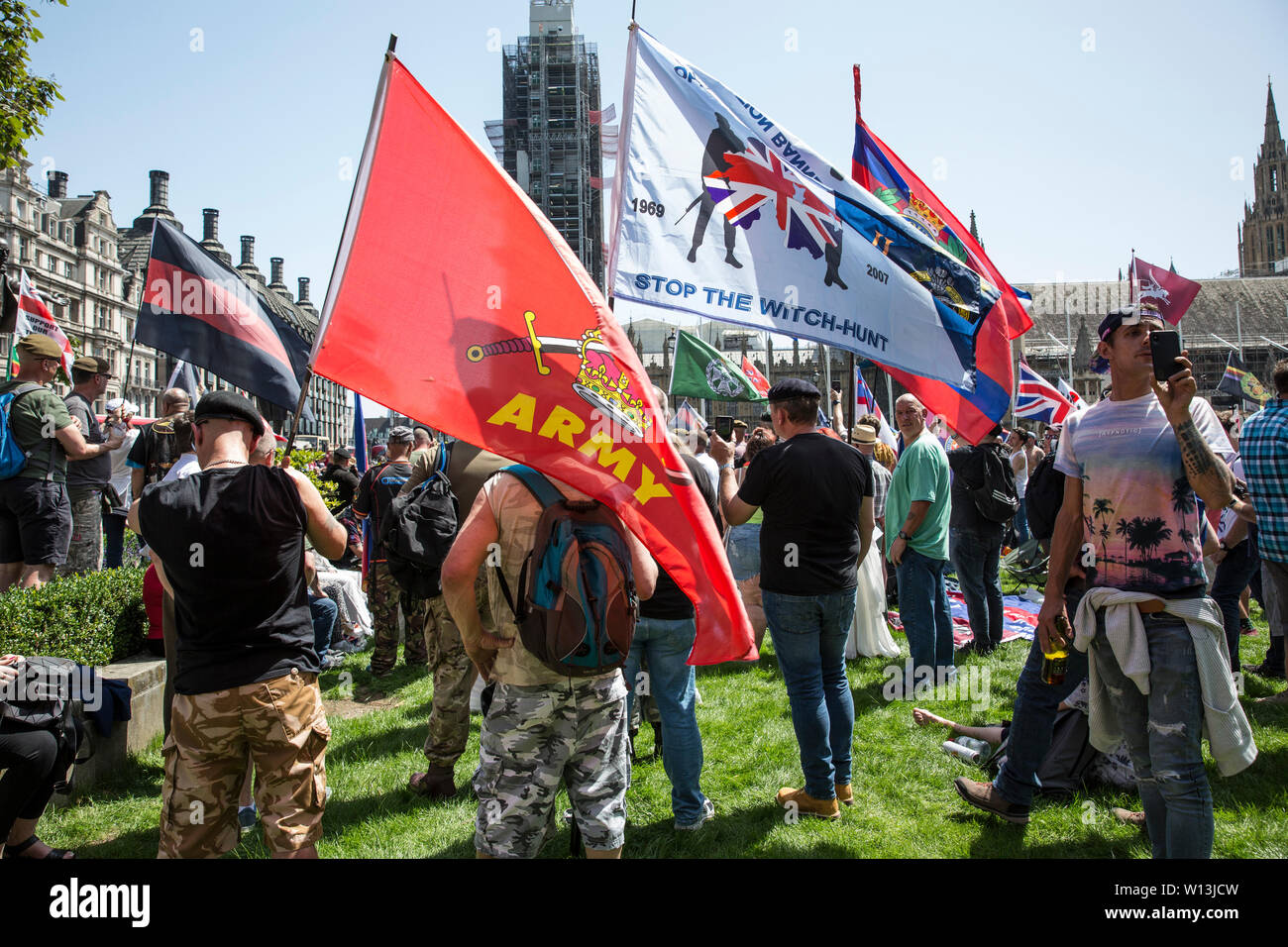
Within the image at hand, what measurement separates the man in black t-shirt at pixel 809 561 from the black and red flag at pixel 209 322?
8.93ft

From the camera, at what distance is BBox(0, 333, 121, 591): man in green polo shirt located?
18.5 feet

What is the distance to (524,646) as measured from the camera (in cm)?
263

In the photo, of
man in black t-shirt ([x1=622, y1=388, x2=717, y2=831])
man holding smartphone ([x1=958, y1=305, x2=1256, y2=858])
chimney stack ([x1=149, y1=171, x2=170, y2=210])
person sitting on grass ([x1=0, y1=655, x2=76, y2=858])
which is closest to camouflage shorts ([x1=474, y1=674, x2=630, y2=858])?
man in black t-shirt ([x1=622, y1=388, x2=717, y2=831])

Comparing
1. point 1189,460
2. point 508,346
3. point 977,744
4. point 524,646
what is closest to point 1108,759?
point 977,744

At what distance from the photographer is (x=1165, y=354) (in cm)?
296

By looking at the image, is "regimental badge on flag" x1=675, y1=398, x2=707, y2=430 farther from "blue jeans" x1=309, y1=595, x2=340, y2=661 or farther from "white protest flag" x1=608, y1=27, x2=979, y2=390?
"blue jeans" x1=309, y1=595, x2=340, y2=661

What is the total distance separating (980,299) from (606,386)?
3477 millimetres

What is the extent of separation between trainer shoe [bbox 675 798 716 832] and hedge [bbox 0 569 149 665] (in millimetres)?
3793

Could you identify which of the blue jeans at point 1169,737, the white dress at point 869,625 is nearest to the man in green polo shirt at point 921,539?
the white dress at point 869,625

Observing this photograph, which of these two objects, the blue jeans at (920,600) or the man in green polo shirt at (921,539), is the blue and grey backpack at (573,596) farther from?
the blue jeans at (920,600)

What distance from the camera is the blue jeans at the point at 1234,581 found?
6.06 m

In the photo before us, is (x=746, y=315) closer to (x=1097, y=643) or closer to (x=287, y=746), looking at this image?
(x=1097, y=643)

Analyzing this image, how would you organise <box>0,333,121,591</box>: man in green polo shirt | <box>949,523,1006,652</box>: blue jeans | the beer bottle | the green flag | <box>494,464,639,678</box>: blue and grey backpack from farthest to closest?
1. the green flag
2. <box>949,523,1006,652</box>: blue jeans
3. <box>0,333,121,591</box>: man in green polo shirt
4. the beer bottle
5. <box>494,464,639,678</box>: blue and grey backpack

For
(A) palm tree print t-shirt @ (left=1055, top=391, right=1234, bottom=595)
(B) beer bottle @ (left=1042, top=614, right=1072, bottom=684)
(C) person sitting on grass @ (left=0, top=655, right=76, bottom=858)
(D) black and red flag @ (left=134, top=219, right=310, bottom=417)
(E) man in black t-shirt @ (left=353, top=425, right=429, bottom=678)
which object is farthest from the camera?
(E) man in black t-shirt @ (left=353, top=425, right=429, bottom=678)
